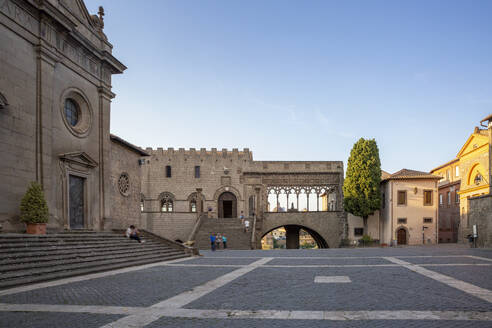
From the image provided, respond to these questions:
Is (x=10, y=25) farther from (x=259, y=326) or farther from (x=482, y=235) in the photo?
(x=482, y=235)

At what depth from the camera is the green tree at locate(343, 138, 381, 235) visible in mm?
37188

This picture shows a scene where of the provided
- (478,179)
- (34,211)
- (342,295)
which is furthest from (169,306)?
(478,179)

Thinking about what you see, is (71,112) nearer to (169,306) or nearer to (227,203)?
(169,306)

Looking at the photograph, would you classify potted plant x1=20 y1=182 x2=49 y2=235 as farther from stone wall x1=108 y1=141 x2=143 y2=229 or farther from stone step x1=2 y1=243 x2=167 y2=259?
stone wall x1=108 y1=141 x2=143 y2=229

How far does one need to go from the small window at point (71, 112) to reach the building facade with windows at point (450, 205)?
34.7 metres

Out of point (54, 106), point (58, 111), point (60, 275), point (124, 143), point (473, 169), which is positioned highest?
point (54, 106)

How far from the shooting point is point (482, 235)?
2634cm

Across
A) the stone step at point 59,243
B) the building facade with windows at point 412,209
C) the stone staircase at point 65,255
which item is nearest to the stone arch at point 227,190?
the building facade with windows at point 412,209

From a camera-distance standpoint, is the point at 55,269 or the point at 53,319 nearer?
the point at 53,319

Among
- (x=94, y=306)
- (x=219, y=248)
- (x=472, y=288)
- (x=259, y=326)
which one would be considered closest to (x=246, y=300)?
(x=259, y=326)

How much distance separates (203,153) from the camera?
42.2 metres

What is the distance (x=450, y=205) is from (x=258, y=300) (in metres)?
42.4

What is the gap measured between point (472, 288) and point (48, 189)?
46.2ft

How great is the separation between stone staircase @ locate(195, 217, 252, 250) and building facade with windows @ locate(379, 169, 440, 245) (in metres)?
13.5
